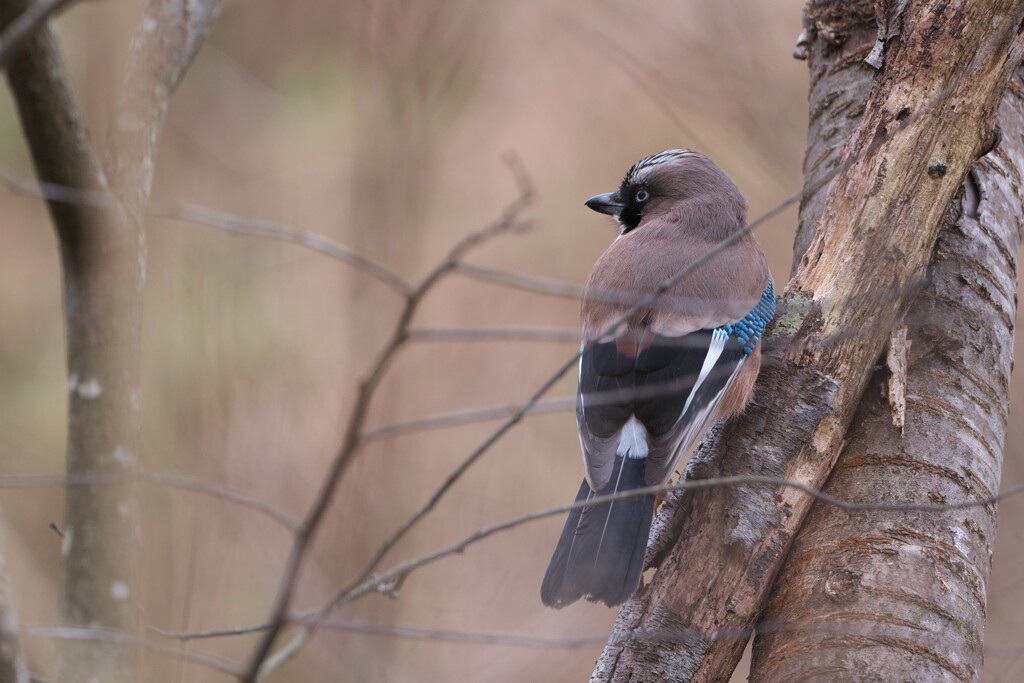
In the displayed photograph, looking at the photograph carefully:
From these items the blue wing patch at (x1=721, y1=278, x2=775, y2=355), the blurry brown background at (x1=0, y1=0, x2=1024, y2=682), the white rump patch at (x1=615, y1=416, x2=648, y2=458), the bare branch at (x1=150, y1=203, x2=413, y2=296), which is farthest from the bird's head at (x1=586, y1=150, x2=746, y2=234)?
the bare branch at (x1=150, y1=203, x2=413, y2=296)

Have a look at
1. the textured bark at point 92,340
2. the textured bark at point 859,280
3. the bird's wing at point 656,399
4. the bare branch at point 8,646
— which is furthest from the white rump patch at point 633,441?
the bare branch at point 8,646

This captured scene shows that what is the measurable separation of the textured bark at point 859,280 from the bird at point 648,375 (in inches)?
4.6

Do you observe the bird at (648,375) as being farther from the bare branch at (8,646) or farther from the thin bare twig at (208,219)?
the bare branch at (8,646)

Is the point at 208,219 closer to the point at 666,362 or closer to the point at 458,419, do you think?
the point at 458,419

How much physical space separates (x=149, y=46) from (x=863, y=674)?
8.08ft

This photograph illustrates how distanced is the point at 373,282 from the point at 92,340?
11.4 ft

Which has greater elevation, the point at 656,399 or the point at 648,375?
the point at 648,375

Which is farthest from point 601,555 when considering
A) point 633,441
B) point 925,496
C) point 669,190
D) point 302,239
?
point 669,190

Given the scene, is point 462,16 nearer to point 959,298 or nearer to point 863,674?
point 959,298

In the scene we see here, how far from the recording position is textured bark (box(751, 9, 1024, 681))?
97.3 inches

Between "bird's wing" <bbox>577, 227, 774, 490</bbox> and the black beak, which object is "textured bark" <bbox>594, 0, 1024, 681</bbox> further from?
the black beak

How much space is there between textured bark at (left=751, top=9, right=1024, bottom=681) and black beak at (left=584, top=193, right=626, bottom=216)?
1400 millimetres

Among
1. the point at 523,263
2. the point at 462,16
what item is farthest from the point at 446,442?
the point at 462,16

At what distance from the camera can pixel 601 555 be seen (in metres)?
2.55
